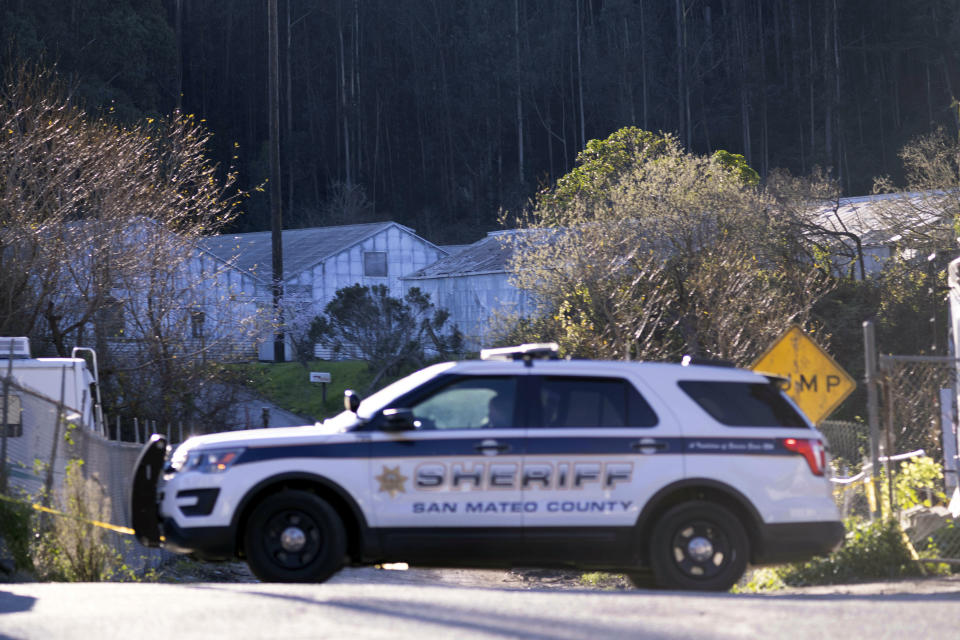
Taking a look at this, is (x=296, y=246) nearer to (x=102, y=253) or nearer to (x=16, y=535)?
(x=102, y=253)

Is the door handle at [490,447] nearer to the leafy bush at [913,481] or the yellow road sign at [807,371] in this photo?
the yellow road sign at [807,371]

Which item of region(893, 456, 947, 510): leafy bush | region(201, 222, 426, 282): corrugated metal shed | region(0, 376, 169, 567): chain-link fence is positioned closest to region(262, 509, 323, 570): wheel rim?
region(0, 376, 169, 567): chain-link fence

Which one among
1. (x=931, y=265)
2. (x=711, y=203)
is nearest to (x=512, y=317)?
(x=711, y=203)

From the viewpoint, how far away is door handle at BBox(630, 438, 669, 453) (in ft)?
30.9

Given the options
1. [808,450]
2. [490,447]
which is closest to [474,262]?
[808,450]

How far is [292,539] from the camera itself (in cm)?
941

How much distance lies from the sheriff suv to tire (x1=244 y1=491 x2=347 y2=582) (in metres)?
0.01

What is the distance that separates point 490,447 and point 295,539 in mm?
1592

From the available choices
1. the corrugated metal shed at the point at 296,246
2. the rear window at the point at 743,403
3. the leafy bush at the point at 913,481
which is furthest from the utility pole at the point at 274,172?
the rear window at the point at 743,403

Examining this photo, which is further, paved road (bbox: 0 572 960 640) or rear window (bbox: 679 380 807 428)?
rear window (bbox: 679 380 807 428)

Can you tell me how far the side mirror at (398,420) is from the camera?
9289 millimetres

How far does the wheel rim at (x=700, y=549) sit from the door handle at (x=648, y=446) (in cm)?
60

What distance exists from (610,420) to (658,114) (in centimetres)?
7335

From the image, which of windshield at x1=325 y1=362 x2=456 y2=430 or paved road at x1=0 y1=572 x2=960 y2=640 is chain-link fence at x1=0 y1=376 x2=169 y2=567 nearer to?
paved road at x1=0 y1=572 x2=960 y2=640
